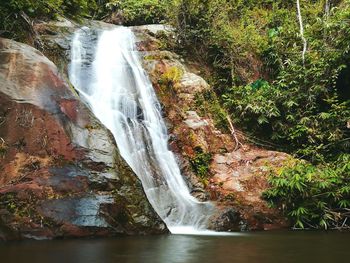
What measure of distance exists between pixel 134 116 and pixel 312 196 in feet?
15.6

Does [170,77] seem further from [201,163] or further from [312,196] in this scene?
[312,196]

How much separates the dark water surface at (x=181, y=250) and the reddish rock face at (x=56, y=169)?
40 centimetres

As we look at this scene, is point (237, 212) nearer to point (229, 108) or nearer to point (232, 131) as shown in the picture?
point (232, 131)

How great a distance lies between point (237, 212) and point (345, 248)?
269cm

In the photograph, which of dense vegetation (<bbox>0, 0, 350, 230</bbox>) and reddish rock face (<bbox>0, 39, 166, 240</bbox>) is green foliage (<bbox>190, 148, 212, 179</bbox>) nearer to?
dense vegetation (<bbox>0, 0, 350, 230</bbox>)

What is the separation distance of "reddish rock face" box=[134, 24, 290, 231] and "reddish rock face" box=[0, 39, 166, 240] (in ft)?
7.10

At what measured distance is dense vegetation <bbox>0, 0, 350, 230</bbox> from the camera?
927 cm

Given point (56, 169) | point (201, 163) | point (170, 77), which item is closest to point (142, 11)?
point (170, 77)

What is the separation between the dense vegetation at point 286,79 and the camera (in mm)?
9266

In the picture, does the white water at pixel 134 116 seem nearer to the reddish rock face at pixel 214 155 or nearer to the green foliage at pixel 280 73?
the reddish rock face at pixel 214 155

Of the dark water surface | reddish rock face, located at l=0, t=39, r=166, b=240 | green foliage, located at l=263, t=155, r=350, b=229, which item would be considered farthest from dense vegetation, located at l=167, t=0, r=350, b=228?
reddish rock face, located at l=0, t=39, r=166, b=240

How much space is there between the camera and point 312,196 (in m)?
9.21

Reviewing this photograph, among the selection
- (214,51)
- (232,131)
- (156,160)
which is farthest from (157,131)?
(214,51)

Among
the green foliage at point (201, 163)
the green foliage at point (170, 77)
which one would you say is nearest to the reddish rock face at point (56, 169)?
the green foliage at point (201, 163)
